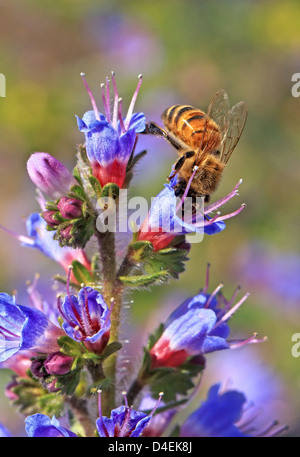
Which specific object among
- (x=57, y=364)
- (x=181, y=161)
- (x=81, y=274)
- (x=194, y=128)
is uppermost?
(x=194, y=128)

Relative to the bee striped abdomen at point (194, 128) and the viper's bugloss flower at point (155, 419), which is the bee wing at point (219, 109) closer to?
the bee striped abdomen at point (194, 128)

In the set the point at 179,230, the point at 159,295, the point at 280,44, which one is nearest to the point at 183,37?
the point at 280,44

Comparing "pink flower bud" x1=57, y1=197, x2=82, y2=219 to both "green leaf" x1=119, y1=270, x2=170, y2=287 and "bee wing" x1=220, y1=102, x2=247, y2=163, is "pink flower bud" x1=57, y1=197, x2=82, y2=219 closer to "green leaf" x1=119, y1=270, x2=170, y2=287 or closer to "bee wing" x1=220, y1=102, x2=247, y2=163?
"green leaf" x1=119, y1=270, x2=170, y2=287

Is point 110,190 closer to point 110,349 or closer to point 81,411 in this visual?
point 110,349

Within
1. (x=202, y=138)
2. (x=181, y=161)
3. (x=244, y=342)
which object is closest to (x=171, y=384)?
(x=244, y=342)

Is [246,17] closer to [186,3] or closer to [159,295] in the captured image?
[186,3]

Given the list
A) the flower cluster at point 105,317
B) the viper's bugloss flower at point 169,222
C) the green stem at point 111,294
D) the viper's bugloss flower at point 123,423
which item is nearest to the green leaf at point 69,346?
the flower cluster at point 105,317

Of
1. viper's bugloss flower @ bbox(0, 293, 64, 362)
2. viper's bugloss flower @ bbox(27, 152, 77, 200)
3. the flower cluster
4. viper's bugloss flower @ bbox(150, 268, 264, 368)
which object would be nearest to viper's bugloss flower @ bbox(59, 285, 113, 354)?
the flower cluster
